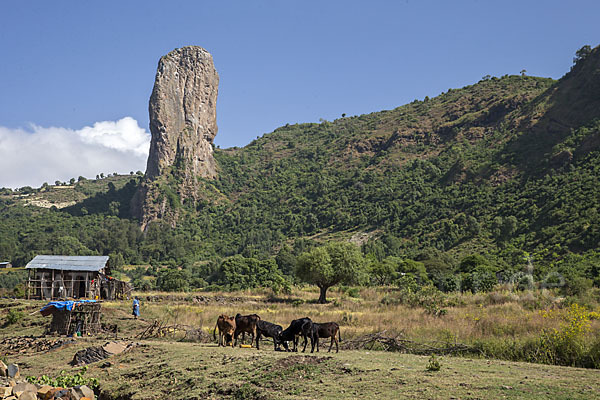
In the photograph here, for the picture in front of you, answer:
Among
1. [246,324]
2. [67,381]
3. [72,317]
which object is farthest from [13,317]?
[246,324]

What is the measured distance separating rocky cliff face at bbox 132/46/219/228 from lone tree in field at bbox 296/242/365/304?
98.2m

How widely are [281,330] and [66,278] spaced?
1252 inches

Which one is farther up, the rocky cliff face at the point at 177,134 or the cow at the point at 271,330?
the rocky cliff face at the point at 177,134

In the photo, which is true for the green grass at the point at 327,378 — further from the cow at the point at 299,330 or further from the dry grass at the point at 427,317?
the dry grass at the point at 427,317

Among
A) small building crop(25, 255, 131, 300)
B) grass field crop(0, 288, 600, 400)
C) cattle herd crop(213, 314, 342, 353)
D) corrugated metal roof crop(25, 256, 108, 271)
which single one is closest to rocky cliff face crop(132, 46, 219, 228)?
corrugated metal roof crop(25, 256, 108, 271)

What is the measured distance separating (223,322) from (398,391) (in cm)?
867

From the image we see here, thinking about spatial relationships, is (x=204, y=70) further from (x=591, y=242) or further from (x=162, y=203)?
(x=591, y=242)

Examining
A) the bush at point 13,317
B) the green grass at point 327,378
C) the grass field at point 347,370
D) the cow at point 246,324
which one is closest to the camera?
the green grass at point 327,378

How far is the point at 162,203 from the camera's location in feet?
438

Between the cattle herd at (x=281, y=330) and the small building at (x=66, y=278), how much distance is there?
2659cm

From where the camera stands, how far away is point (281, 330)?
605 inches

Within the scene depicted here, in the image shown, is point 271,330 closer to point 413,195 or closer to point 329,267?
point 329,267

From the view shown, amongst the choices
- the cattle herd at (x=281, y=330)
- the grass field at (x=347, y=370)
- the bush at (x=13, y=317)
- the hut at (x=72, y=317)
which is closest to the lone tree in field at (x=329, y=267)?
the grass field at (x=347, y=370)

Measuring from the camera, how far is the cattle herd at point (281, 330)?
14125mm
